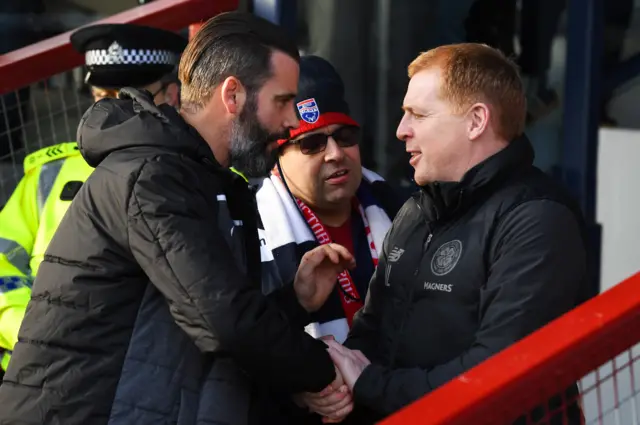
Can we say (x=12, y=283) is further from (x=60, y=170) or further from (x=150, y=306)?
(x=150, y=306)

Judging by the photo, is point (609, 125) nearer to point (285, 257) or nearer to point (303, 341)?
point (285, 257)

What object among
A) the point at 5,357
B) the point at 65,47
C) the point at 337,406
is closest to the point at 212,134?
the point at 337,406

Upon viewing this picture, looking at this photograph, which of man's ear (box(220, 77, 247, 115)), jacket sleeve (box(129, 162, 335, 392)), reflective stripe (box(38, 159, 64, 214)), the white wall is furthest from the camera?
the white wall

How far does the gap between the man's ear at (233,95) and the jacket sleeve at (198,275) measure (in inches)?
11.5

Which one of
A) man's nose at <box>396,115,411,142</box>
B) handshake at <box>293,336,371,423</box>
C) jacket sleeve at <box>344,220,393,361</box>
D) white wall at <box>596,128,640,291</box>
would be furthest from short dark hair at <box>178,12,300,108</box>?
white wall at <box>596,128,640,291</box>

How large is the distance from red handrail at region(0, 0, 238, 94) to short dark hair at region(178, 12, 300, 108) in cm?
143

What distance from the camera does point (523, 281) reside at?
6.91ft

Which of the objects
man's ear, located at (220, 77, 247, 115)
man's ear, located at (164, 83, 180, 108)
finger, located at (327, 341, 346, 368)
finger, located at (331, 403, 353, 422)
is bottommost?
finger, located at (331, 403, 353, 422)

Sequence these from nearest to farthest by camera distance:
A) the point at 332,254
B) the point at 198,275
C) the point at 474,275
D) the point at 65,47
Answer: the point at 198,275, the point at 474,275, the point at 332,254, the point at 65,47

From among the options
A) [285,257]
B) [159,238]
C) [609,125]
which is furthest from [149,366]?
[609,125]

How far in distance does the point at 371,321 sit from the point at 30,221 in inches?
51.0

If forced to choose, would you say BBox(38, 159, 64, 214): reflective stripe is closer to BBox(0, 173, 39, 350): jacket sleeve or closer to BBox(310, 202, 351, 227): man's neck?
BBox(0, 173, 39, 350): jacket sleeve

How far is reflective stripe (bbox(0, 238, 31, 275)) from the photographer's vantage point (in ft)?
10.5

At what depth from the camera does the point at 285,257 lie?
9.96 ft
